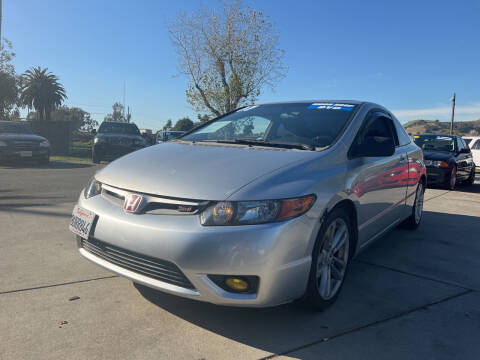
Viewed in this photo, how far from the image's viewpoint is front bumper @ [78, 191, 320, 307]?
2094mm

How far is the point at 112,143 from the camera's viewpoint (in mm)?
13727

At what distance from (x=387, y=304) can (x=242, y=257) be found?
1.36 metres

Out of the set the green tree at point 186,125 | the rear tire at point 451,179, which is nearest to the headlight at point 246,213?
the rear tire at point 451,179

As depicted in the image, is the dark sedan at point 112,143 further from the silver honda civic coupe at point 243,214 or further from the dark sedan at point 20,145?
the silver honda civic coupe at point 243,214

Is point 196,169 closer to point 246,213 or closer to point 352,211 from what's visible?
point 246,213

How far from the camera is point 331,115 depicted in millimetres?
3416

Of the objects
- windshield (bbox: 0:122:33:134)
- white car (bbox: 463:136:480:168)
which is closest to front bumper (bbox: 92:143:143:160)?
windshield (bbox: 0:122:33:134)

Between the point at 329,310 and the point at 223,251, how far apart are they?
3.46 feet

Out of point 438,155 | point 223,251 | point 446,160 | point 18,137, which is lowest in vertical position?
point 223,251

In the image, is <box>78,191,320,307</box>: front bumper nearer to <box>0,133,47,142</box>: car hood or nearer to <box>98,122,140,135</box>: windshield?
<box>0,133,47,142</box>: car hood

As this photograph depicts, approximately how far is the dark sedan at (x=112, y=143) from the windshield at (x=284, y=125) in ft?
34.4

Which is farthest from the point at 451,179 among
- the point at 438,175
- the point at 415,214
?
the point at 415,214

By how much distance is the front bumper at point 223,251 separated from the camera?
209cm

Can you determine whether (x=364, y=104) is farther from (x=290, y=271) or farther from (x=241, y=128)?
(x=290, y=271)
